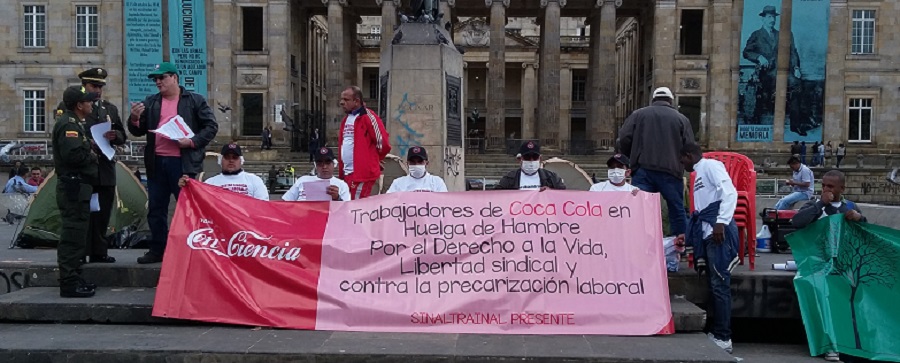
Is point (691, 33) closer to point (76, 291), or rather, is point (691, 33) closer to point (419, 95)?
point (419, 95)

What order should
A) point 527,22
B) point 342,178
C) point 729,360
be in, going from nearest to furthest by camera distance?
point 729,360
point 342,178
point 527,22

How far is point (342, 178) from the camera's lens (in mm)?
8789

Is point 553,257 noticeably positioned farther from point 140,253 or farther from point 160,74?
point 140,253

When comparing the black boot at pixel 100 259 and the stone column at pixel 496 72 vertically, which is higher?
the stone column at pixel 496 72

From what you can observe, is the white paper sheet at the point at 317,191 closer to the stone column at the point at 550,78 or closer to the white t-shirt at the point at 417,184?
the white t-shirt at the point at 417,184

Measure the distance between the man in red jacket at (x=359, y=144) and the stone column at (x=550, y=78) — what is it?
34.5m

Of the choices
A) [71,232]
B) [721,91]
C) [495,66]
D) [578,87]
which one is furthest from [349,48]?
[71,232]

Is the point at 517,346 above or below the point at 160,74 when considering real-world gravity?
below

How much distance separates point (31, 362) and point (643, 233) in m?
5.18

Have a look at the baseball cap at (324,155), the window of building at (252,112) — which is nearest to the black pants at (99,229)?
the baseball cap at (324,155)

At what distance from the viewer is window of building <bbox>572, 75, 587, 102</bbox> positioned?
7269cm

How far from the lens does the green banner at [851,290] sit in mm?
6891

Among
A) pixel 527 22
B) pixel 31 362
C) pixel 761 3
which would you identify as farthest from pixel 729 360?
pixel 527 22

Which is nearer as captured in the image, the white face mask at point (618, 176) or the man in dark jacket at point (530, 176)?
the man in dark jacket at point (530, 176)
